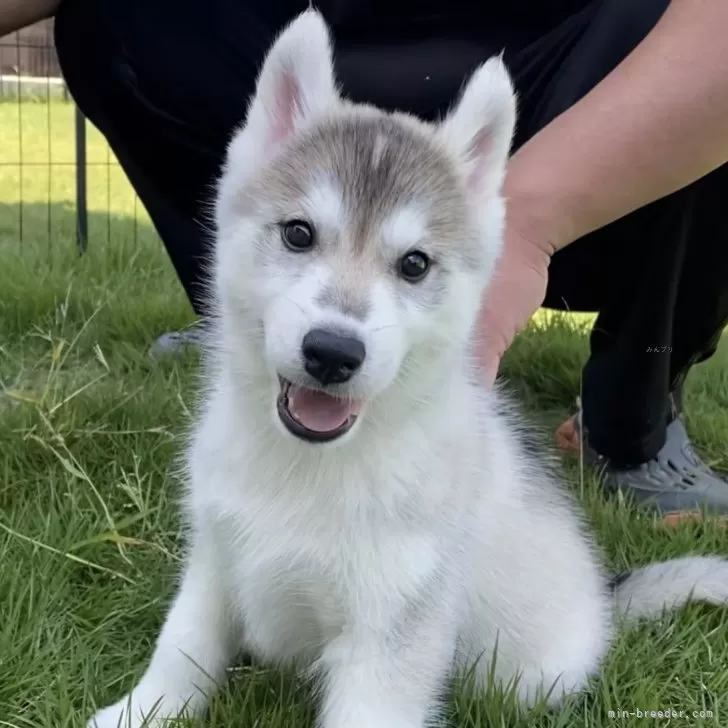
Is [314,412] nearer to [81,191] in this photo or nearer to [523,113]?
[523,113]

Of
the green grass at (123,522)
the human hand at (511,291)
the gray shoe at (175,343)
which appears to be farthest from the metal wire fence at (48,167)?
the human hand at (511,291)

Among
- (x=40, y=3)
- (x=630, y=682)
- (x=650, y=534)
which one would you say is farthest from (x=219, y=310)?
(x=40, y=3)

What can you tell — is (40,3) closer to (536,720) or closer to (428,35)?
(428,35)

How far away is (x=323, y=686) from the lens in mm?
1810

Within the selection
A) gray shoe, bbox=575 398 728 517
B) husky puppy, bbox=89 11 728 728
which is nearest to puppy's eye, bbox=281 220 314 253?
husky puppy, bbox=89 11 728 728

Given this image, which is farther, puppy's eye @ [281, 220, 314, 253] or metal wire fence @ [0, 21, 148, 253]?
metal wire fence @ [0, 21, 148, 253]

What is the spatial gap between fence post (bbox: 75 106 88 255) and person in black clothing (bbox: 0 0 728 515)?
7.49ft

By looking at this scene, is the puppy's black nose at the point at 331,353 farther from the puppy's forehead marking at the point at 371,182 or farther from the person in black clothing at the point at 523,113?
the person in black clothing at the point at 523,113

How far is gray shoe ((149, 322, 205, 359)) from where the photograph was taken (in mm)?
3656

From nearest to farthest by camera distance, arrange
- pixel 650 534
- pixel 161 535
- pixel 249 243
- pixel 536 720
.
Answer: pixel 249 243
pixel 536 720
pixel 161 535
pixel 650 534

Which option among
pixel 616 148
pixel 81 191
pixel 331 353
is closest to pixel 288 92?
pixel 331 353

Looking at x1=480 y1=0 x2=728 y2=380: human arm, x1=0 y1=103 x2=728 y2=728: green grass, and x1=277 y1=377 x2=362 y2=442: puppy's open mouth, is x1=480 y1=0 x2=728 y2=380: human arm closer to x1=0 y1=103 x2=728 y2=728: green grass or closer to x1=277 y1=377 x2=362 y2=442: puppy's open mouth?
x1=277 y1=377 x2=362 y2=442: puppy's open mouth

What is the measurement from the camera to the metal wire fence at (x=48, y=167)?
258 inches

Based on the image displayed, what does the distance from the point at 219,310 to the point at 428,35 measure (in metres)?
1.52
